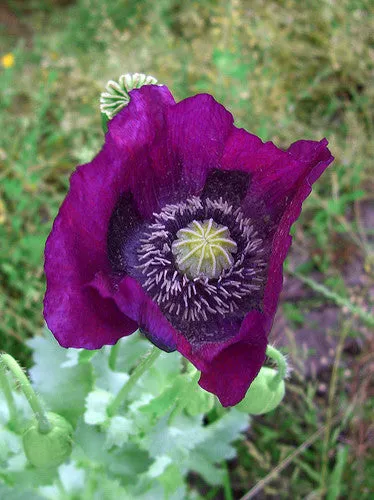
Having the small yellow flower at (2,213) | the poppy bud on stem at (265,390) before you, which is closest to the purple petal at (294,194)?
the poppy bud on stem at (265,390)

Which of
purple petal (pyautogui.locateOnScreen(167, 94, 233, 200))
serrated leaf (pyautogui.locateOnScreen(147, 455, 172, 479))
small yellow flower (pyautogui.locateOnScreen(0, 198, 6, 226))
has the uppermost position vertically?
purple petal (pyautogui.locateOnScreen(167, 94, 233, 200))

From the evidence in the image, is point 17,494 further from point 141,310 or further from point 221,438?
point 141,310

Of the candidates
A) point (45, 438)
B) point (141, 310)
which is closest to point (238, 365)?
point (141, 310)

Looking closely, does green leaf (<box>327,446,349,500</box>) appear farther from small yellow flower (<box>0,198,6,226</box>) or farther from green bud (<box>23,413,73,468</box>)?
small yellow flower (<box>0,198,6,226</box>)

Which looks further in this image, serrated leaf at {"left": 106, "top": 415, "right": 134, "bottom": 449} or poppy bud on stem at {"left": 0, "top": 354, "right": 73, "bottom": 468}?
serrated leaf at {"left": 106, "top": 415, "right": 134, "bottom": 449}

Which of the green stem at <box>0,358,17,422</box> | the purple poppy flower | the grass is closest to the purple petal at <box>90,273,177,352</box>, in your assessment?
the purple poppy flower

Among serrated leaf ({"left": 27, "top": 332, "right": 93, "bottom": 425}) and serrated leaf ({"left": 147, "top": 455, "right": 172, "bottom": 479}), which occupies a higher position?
serrated leaf ({"left": 27, "top": 332, "right": 93, "bottom": 425})

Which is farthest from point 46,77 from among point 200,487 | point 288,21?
point 200,487

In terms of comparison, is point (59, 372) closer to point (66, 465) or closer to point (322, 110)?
point (66, 465)
